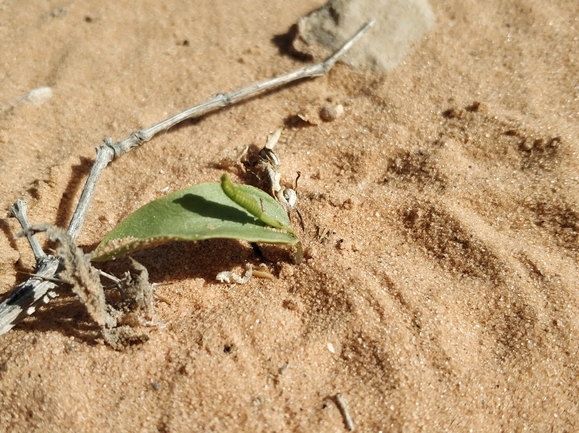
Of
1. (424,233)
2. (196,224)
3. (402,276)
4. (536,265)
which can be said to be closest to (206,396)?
(196,224)

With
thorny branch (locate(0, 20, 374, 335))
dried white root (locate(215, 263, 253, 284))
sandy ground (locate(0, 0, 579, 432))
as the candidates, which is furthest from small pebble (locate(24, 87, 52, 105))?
dried white root (locate(215, 263, 253, 284))

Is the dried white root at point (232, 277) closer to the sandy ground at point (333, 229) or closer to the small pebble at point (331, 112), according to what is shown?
the sandy ground at point (333, 229)

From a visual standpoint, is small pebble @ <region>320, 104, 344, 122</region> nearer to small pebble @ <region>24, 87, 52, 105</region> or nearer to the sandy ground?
the sandy ground

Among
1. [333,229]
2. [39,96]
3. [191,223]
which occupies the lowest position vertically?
[39,96]

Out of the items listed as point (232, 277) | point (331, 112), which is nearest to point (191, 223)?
point (232, 277)

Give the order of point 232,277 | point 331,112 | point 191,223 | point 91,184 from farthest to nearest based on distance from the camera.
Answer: point 331,112, point 91,184, point 232,277, point 191,223

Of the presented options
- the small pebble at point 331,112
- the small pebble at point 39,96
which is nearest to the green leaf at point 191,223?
the small pebble at point 331,112

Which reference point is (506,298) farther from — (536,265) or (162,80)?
(162,80)

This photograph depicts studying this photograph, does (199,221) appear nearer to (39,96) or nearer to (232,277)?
(232,277)
